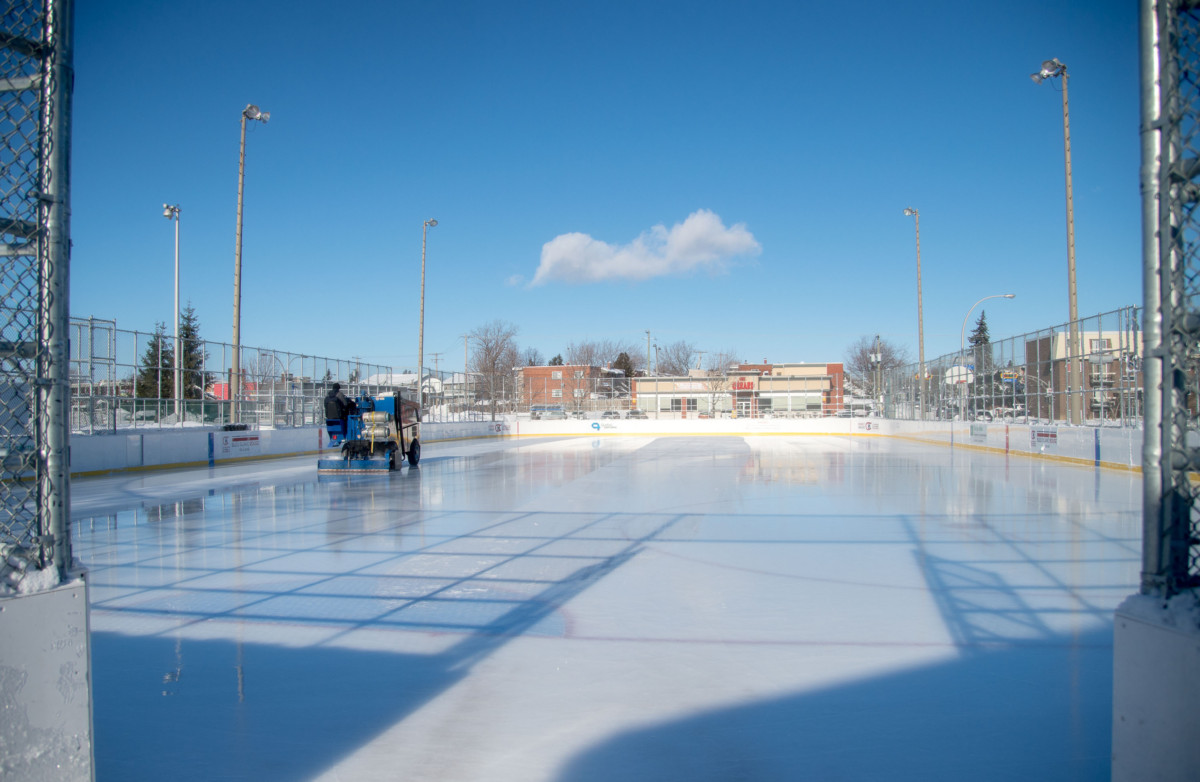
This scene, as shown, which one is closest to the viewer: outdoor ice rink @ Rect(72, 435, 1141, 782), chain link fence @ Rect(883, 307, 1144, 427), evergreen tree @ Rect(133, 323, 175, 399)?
outdoor ice rink @ Rect(72, 435, 1141, 782)

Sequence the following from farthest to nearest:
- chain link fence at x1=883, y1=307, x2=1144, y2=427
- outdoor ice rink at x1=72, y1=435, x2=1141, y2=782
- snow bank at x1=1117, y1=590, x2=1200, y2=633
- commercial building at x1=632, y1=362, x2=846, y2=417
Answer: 1. commercial building at x1=632, y1=362, x2=846, y2=417
2. chain link fence at x1=883, y1=307, x2=1144, y2=427
3. outdoor ice rink at x1=72, y1=435, x2=1141, y2=782
4. snow bank at x1=1117, y1=590, x2=1200, y2=633

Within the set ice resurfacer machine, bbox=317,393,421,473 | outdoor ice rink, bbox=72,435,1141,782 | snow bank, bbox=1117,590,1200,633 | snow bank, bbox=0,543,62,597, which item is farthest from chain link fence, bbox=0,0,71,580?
ice resurfacer machine, bbox=317,393,421,473

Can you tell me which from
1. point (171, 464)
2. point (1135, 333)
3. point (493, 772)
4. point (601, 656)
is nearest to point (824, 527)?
point (601, 656)

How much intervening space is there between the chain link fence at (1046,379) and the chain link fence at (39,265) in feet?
66.9

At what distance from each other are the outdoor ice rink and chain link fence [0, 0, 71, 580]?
1.54m

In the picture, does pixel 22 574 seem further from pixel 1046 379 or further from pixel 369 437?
pixel 1046 379

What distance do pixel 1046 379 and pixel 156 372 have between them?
1043 inches

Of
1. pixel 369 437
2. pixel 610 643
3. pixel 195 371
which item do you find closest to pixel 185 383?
pixel 195 371

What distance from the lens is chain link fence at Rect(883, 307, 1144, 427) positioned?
18.3 m

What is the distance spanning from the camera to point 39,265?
112 inches

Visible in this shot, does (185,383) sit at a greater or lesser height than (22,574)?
greater

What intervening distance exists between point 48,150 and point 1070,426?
23578mm

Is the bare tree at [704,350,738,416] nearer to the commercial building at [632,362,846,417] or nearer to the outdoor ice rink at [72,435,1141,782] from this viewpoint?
the commercial building at [632,362,846,417]

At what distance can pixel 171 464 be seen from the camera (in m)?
21.1
